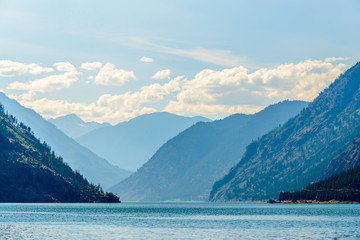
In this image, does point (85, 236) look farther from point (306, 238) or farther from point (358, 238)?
point (358, 238)

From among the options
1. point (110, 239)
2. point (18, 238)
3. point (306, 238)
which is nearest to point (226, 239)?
point (306, 238)

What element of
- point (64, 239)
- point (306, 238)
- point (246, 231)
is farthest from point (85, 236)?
point (306, 238)

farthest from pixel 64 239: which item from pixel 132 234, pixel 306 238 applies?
pixel 306 238

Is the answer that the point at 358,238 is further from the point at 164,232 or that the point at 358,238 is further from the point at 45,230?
the point at 45,230

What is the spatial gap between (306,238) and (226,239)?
17423 mm

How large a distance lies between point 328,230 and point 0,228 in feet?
280

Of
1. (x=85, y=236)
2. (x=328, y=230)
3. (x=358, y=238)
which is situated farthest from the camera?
(x=328, y=230)

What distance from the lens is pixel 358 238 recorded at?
11431cm

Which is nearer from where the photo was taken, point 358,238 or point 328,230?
point 358,238

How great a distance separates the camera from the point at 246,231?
138 meters

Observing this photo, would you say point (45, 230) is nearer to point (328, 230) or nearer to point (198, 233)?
point (198, 233)

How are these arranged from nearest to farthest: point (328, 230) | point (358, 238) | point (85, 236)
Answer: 1. point (358, 238)
2. point (85, 236)
3. point (328, 230)

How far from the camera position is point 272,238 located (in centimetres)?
11788

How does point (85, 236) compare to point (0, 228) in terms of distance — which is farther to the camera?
point (0, 228)
